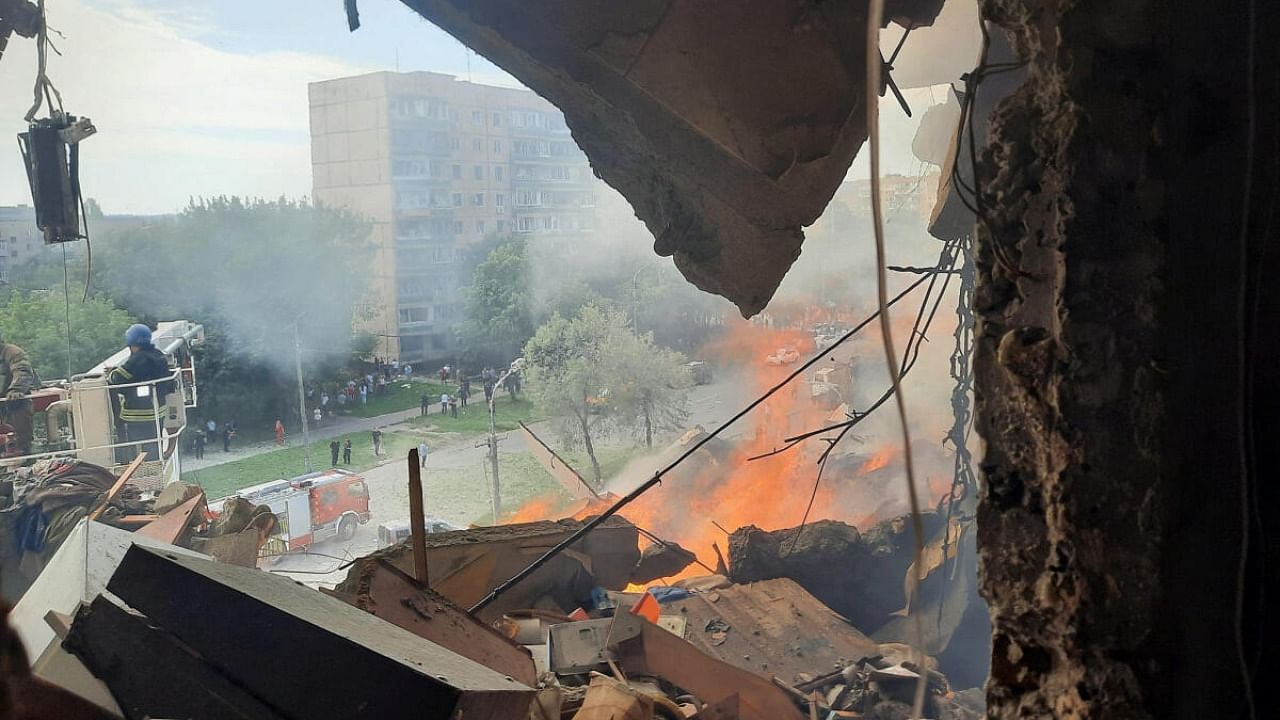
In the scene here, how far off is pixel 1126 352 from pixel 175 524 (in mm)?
7960

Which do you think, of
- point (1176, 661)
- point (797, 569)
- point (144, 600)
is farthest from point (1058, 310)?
point (797, 569)

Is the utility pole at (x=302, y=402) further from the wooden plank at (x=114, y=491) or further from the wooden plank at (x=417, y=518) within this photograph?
the wooden plank at (x=417, y=518)

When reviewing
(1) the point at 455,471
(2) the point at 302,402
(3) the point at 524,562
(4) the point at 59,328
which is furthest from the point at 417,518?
(2) the point at 302,402

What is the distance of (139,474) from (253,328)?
30.3 feet

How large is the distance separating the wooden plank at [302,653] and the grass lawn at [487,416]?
17.1m

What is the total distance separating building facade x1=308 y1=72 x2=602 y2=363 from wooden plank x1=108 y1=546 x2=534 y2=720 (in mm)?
17605

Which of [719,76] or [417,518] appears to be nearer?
[719,76]

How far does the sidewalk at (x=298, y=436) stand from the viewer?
17.1 metres

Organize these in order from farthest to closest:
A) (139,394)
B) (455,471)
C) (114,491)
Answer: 1. (455,471)
2. (139,394)
3. (114,491)

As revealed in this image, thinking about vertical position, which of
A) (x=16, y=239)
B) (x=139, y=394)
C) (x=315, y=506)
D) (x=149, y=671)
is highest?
(x=16, y=239)

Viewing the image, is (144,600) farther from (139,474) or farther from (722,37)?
(139,474)

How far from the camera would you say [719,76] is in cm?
289

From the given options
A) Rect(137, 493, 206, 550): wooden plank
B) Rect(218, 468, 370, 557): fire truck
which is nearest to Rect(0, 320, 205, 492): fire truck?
Rect(137, 493, 206, 550): wooden plank

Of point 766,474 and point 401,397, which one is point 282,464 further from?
point 766,474
